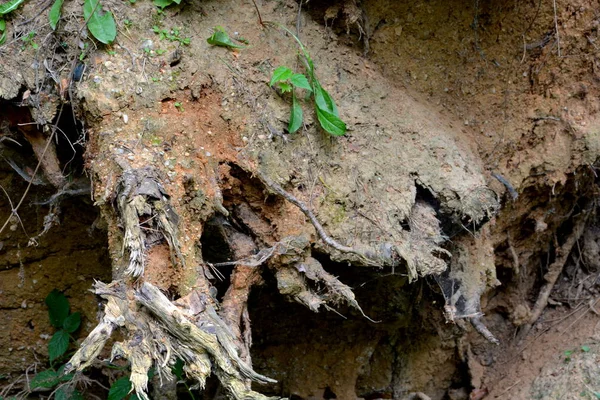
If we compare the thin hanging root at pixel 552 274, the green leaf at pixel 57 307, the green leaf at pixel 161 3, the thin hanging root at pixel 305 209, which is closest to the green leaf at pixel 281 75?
the thin hanging root at pixel 305 209

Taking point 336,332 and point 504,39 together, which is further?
point 336,332

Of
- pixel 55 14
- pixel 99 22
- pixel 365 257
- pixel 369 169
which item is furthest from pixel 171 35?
pixel 365 257

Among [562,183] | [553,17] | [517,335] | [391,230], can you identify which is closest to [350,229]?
[391,230]

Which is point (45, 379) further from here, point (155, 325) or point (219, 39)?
point (219, 39)

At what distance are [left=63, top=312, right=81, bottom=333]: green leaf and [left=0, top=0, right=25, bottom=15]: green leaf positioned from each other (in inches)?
61.1

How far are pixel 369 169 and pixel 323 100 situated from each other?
37 centimetres

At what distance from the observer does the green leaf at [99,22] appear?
Answer: 8.11ft

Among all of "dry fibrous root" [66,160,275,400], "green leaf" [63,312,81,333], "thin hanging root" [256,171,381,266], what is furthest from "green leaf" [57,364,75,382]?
"thin hanging root" [256,171,381,266]

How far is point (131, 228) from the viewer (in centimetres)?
214

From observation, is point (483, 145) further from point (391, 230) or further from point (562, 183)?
point (391, 230)

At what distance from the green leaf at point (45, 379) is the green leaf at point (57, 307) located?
0.29 metres

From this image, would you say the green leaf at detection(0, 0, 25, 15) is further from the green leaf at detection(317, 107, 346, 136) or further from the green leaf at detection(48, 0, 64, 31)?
the green leaf at detection(317, 107, 346, 136)

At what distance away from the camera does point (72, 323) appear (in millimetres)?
3281

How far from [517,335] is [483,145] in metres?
1.31
